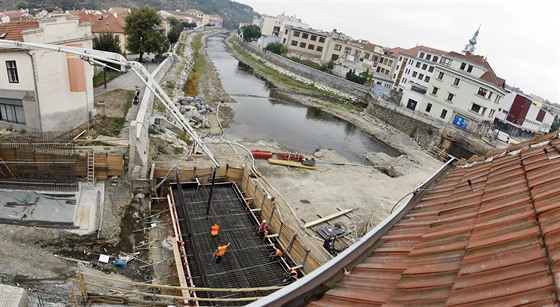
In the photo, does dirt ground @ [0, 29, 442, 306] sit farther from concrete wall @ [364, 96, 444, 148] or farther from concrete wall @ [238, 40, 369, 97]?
concrete wall @ [238, 40, 369, 97]

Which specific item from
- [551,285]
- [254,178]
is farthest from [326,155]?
[551,285]

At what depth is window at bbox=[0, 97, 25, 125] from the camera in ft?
57.4

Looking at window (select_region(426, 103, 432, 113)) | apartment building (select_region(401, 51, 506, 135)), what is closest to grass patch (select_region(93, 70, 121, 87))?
apartment building (select_region(401, 51, 506, 135))

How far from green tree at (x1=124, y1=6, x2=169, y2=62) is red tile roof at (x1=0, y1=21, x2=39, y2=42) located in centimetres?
2166

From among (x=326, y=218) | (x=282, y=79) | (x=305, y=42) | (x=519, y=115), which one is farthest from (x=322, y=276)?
(x=305, y=42)

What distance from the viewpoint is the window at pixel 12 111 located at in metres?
17.5

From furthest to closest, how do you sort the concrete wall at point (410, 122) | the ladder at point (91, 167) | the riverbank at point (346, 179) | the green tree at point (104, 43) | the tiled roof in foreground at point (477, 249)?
the concrete wall at point (410, 122) → the green tree at point (104, 43) → the riverbank at point (346, 179) → the ladder at point (91, 167) → the tiled roof in foreground at point (477, 249)

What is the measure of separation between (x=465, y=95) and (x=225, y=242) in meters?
40.1

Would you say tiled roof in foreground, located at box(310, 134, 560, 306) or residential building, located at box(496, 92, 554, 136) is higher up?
tiled roof in foreground, located at box(310, 134, 560, 306)

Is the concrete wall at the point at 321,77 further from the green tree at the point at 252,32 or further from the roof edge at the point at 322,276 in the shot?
the roof edge at the point at 322,276

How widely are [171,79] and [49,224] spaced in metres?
Answer: 31.4

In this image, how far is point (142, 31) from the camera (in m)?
39.1

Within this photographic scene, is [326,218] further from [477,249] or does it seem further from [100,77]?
[100,77]

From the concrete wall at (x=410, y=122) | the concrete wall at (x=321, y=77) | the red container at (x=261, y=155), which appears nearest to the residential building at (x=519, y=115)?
the concrete wall at (x=410, y=122)
